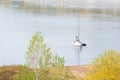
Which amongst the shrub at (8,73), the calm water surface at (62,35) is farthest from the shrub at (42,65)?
the calm water surface at (62,35)

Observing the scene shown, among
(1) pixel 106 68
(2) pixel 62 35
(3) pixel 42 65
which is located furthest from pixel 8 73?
(2) pixel 62 35

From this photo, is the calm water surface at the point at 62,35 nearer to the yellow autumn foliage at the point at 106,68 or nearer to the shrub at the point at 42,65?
the shrub at the point at 42,65

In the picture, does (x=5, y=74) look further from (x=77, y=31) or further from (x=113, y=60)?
(x=77, y=31)

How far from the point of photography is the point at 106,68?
482cm

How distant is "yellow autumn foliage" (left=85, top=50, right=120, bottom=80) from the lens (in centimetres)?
471

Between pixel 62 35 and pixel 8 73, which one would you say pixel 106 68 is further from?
pixel 62 35

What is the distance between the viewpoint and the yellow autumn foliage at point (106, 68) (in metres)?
4.71

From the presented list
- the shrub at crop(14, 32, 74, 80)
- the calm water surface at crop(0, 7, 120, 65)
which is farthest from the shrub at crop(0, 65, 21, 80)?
the calm water surface at crop(0, 7, 120, 65)

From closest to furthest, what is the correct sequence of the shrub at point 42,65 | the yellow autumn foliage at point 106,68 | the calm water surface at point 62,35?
the yellow autumn foliage at point 106,68 → the shrub at point 42,65 → the calm water surface at point 62,35

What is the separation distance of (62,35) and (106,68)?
63.3ft

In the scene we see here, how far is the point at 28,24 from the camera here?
1115 inches

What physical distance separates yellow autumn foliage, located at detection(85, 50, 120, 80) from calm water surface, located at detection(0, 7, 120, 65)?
1066 cm

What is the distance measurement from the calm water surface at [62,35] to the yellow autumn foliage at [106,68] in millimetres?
10658

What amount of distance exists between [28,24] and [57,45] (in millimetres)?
→ 8355
